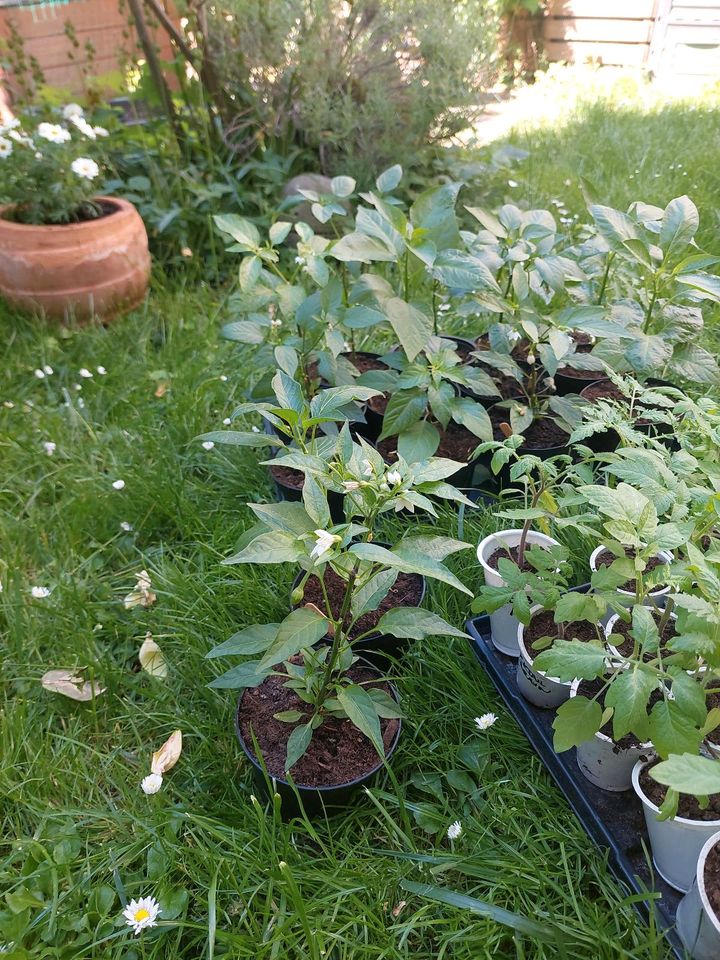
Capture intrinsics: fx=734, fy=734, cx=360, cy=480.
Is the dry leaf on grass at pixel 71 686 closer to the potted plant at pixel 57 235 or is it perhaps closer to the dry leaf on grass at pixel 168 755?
the dry leaf on grass at pixel 168 755

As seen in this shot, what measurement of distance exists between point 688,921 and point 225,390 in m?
1.99

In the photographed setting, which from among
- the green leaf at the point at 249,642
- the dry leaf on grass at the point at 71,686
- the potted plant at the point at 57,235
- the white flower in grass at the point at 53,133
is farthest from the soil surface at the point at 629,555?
the white flower in grass at the point at 53,133

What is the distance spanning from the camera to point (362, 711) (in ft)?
3.86

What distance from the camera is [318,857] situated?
50.8 inches

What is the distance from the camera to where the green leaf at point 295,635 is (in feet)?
3.56

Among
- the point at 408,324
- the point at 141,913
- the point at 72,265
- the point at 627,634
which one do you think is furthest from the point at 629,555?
the point at 72,265

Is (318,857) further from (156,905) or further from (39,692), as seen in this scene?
(39,692)

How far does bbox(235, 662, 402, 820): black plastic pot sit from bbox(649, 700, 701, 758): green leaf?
46 centimetres

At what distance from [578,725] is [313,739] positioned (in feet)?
1.63

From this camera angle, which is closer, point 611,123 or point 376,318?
point 376,318

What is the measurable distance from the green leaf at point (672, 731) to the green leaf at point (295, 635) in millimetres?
483

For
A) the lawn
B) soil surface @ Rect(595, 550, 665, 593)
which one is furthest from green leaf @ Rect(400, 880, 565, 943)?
soil surface @ Rect(595, 550, 665, 593)

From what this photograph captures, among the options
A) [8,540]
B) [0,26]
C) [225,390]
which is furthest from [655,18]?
[8,540]

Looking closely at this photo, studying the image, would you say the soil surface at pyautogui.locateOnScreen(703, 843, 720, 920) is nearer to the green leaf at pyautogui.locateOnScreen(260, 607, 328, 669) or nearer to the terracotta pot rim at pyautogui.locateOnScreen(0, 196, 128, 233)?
the green leaf at pyautogui.locateOnScreen(260, 607, 328, 669)
